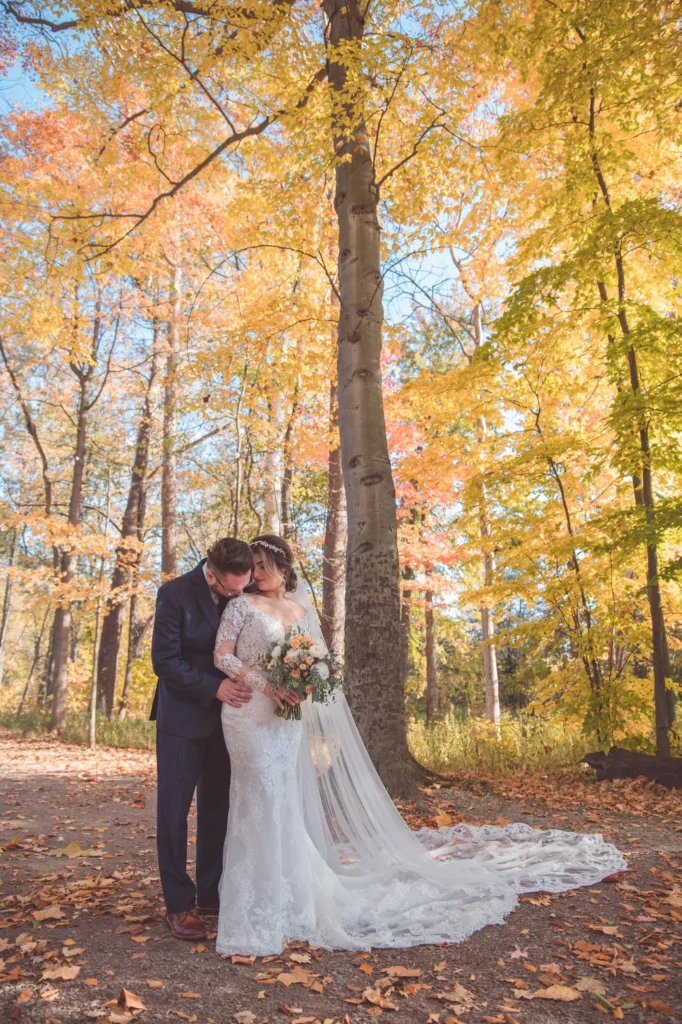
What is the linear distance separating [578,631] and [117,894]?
558cm

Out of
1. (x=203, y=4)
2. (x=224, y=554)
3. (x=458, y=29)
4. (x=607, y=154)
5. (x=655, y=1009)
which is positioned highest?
(x=458, y=29)

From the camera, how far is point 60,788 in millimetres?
7910

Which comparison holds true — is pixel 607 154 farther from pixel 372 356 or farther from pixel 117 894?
pixel 117 894

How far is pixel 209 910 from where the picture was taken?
3.56 meters

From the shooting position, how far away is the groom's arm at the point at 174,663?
3410 millimetres

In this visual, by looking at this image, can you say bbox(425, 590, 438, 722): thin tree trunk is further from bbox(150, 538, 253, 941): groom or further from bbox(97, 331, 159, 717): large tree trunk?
bbox(150, 538, 253, 941): groom

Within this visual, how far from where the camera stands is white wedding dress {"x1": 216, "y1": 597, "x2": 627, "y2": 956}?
3.26 m

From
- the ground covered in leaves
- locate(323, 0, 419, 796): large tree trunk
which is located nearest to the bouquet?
the ground covered in leaves

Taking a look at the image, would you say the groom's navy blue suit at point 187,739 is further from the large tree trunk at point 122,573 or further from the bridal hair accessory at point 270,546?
the large tree trunk at point 122,573

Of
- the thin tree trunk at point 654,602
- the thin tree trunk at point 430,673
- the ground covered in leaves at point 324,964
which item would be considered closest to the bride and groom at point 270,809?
the ground covered in leaves at point 324,964

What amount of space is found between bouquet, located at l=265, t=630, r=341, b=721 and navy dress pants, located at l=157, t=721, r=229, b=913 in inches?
17.6

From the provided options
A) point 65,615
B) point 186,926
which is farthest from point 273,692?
point 65,615

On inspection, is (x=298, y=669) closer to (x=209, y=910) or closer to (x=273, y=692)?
(x=273, y=692)

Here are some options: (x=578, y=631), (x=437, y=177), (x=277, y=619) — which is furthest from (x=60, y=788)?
(x=437, y=177)
